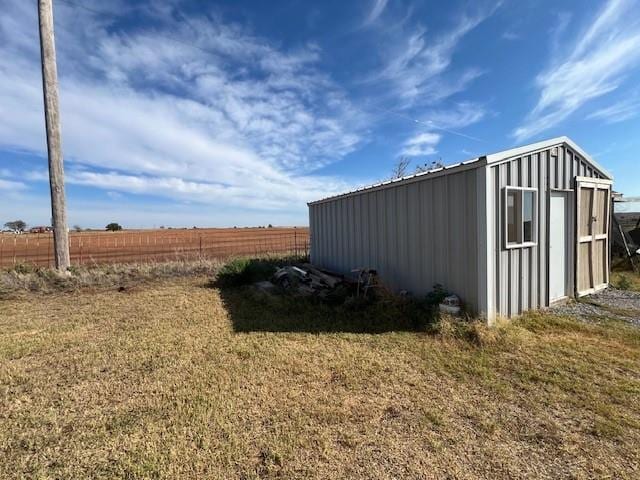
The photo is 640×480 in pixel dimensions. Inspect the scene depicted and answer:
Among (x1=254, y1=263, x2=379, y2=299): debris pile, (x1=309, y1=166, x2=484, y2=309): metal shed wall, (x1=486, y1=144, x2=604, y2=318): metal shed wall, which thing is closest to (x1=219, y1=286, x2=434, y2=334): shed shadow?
(x1=254, y1=263, x2=379, y2=299): debris pile

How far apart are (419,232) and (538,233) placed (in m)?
1.78

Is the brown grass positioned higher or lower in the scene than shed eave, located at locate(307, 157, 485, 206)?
lower

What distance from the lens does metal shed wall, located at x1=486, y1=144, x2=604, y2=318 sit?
443 cm

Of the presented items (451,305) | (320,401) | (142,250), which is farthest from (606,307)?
(142,250)

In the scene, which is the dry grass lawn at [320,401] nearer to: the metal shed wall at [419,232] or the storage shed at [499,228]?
the storage shed at [499,228]

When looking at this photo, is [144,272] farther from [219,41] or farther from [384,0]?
[384,0]

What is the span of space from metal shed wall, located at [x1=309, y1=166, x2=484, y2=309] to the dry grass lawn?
1.02 m

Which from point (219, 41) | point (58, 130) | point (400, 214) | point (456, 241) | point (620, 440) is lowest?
point (620, 440)

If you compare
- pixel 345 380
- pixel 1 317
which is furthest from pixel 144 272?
pixel 345 380

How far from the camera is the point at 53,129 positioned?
749 cm

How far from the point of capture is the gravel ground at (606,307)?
4883 millimetres

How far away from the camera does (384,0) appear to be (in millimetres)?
6609

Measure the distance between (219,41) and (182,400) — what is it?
7529 mm

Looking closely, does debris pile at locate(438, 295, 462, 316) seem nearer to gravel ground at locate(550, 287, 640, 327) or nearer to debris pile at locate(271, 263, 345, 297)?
gravel ground at locate(550, 287, 640, 327)
